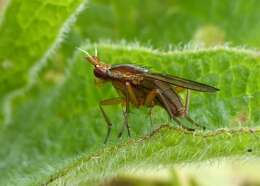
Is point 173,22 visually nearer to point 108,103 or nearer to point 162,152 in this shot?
point 108,103

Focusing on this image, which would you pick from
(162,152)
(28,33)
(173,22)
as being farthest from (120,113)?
(173,22)

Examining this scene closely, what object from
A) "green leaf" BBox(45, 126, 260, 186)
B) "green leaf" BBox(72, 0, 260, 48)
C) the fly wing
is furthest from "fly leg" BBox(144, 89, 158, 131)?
"green leaf" BBox(72, 0, 260, 48)

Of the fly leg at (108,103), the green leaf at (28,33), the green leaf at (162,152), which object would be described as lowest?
the green leaf at (162,152)

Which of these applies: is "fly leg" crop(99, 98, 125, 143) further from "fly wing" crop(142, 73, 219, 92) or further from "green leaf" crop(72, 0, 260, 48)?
"green leaf" crop(72, 0, 260, 48)

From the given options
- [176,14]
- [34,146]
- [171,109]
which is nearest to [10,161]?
[34,146]

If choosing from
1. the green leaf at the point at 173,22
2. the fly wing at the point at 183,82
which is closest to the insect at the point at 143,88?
the fly wing at the point at 183,82

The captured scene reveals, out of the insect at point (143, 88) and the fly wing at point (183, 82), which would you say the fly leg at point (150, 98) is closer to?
the insect at point (143, 88)
